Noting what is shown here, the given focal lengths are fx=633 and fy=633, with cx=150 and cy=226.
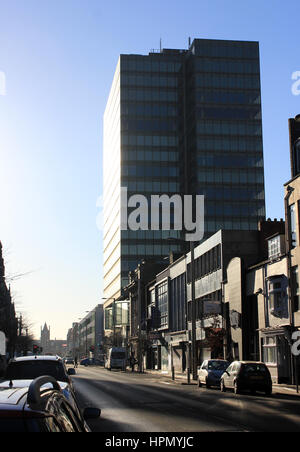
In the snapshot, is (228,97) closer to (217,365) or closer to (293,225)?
(293,225)

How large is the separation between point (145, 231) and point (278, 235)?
77316mm

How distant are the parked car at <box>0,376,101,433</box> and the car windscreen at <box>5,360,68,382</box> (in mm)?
8847

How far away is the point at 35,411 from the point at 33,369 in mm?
10170

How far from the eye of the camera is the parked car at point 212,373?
33656mm

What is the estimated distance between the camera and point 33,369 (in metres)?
13.8

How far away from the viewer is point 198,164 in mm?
115375

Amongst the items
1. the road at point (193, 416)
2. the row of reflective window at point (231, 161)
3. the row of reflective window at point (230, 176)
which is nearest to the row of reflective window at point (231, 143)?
the row of reflective window at point (231, 161)

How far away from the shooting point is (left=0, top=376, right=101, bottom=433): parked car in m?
3.81

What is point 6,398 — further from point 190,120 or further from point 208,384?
point 190,120

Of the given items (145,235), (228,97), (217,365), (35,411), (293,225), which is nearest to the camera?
(35,411)

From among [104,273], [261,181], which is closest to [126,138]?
[261,181]

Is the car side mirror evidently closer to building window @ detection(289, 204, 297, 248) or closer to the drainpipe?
the drainpipe

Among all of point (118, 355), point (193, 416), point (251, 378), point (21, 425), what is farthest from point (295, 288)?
point (118, 355)

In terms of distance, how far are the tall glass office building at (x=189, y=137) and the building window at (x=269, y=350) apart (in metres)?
71.2
